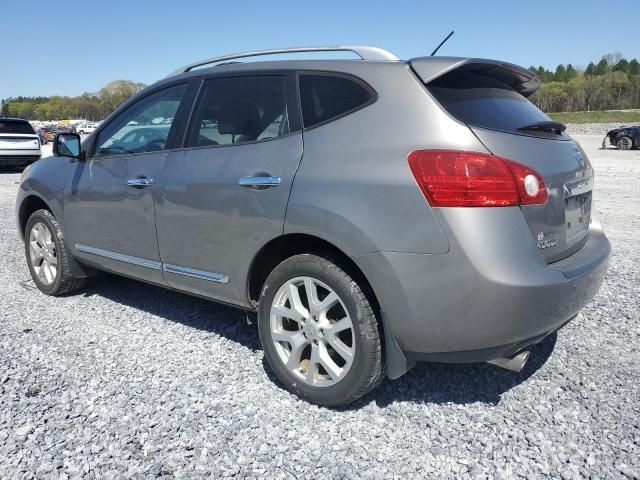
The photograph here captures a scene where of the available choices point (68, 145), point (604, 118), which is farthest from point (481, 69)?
point (604, 118)

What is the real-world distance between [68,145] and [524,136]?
3273 millimetres

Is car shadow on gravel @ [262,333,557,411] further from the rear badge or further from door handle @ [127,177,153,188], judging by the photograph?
door handle @ [127,177,153,188]

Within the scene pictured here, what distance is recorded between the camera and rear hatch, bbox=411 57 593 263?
240cm

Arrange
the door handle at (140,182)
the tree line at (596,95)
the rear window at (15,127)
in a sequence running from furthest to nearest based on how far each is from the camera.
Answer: the tree line at (596,95), the rear window at (15,127), the door handle at (140,182)

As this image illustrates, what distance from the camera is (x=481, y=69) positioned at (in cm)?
273

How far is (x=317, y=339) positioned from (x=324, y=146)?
3.26ft

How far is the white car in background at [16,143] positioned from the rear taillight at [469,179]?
17.4m

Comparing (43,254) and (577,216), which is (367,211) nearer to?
(577,216)

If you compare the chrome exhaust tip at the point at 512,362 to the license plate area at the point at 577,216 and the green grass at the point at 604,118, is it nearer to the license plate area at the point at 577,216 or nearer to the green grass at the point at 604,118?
the license plate area at the point at 577,216

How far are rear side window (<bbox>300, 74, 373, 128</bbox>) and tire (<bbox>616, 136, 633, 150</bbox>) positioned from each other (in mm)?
26142

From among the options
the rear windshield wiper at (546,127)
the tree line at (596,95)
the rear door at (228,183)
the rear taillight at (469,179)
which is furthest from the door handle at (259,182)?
the tree line at (596,95)

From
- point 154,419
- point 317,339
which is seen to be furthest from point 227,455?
point 317,339

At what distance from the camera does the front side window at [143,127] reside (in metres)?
3.54

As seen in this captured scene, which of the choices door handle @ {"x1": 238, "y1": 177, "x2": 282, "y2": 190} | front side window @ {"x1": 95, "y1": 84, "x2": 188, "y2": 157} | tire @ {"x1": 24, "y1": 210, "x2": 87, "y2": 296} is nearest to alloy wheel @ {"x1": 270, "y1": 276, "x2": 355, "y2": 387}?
door handle @ {"x1": 238, "y1": 177, "x2": 282, "y2": 190}
